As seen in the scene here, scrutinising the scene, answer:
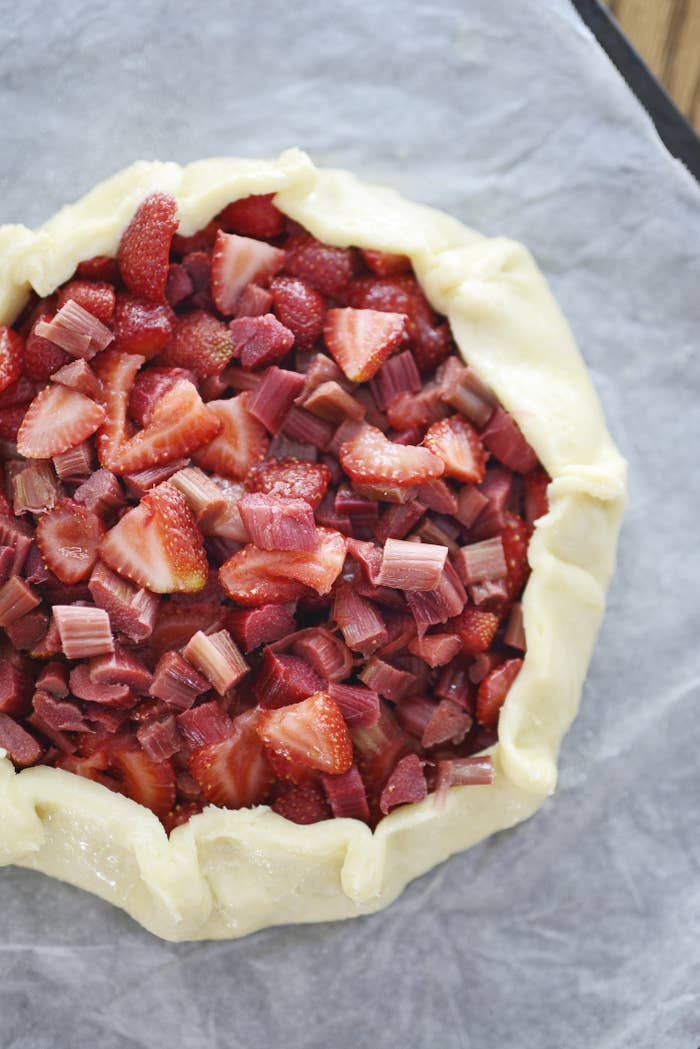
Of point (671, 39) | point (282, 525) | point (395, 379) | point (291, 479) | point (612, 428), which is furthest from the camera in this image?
point (671, 39)

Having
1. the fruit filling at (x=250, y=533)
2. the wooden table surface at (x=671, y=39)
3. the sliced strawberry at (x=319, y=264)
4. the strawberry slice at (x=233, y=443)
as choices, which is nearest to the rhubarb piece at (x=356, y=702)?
the fruit filling at (x=250, y=533)

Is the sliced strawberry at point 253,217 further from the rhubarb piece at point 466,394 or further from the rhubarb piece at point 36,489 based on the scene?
the rhubarb piece at point 36,489

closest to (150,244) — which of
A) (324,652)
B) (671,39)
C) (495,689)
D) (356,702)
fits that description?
(324,652)

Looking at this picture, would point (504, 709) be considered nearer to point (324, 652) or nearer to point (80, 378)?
point (324, 652)

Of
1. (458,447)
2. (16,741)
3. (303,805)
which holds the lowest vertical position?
(303,805)

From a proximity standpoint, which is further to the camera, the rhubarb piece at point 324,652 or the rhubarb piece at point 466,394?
the rhubarb piece at point 466,394
